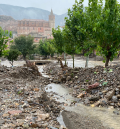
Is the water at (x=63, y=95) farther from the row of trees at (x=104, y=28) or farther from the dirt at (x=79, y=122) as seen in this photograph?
the row of trees at (x=104, y=28)

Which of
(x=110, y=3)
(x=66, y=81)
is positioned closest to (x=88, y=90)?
(x=66, y=81)

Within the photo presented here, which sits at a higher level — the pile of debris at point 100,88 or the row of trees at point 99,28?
the row of trees at point 99,28

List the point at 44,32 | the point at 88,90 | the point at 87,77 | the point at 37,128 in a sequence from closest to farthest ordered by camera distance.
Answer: the point at 37,128
the point at 88,90
the point at 87,77
the point at 44,32

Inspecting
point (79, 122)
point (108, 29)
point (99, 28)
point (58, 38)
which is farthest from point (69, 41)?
point (79, 122)

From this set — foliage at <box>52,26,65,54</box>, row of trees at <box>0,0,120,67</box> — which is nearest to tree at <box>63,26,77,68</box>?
row of trees at <box>0,0,120,67</box>

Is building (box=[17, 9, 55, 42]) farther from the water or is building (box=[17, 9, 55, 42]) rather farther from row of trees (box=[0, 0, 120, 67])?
the water

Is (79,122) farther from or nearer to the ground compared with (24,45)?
nearer to the ground

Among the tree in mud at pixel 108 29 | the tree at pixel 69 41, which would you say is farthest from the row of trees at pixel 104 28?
the tree at pixel 69 41

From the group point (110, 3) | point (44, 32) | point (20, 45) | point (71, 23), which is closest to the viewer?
point (110, 3)

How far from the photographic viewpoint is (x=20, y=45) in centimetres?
4103

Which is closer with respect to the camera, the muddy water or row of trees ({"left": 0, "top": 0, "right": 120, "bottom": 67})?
the muddy water

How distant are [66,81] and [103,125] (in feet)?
25.3

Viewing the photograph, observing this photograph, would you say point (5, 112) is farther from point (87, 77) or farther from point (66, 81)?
point (66, 81)

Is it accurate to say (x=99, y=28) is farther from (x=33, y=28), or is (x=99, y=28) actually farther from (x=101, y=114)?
(x=33, y=28)
